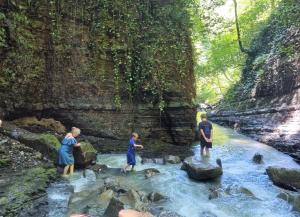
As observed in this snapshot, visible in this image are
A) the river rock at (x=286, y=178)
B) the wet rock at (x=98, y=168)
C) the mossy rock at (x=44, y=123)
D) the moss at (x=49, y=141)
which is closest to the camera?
the river rock at (x=286, y=178)

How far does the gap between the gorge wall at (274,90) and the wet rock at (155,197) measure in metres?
6.79

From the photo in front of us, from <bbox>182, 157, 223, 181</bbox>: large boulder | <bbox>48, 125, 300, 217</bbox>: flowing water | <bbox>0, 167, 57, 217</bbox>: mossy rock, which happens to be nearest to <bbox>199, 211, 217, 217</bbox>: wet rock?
<bbox>48, 125, 300, 217</bbox>: flowing water

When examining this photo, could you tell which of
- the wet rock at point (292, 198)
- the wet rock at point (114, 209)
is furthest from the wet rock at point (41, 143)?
the wet rock at point (292, 198)

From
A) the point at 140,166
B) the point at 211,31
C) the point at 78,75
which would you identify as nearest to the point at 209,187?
the point at 140,166

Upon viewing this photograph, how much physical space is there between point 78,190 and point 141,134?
6.55 m

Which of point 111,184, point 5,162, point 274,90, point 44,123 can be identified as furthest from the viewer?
point 274,90

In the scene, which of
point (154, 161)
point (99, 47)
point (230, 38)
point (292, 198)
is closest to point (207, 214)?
point (292, 198)

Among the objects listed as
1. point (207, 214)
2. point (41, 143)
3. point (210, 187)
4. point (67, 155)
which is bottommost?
point (207, 214)

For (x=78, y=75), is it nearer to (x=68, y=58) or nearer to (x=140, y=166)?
(x=68, y=58)

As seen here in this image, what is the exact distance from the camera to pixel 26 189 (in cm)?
759

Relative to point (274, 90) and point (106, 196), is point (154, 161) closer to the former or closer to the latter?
point (106, 196)

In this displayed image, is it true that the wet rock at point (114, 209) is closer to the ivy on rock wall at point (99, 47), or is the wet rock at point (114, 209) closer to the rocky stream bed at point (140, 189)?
the rocky stream bed at point (140, 189)

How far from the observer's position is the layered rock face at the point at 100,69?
13.1 meters

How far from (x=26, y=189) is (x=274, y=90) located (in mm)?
15848
